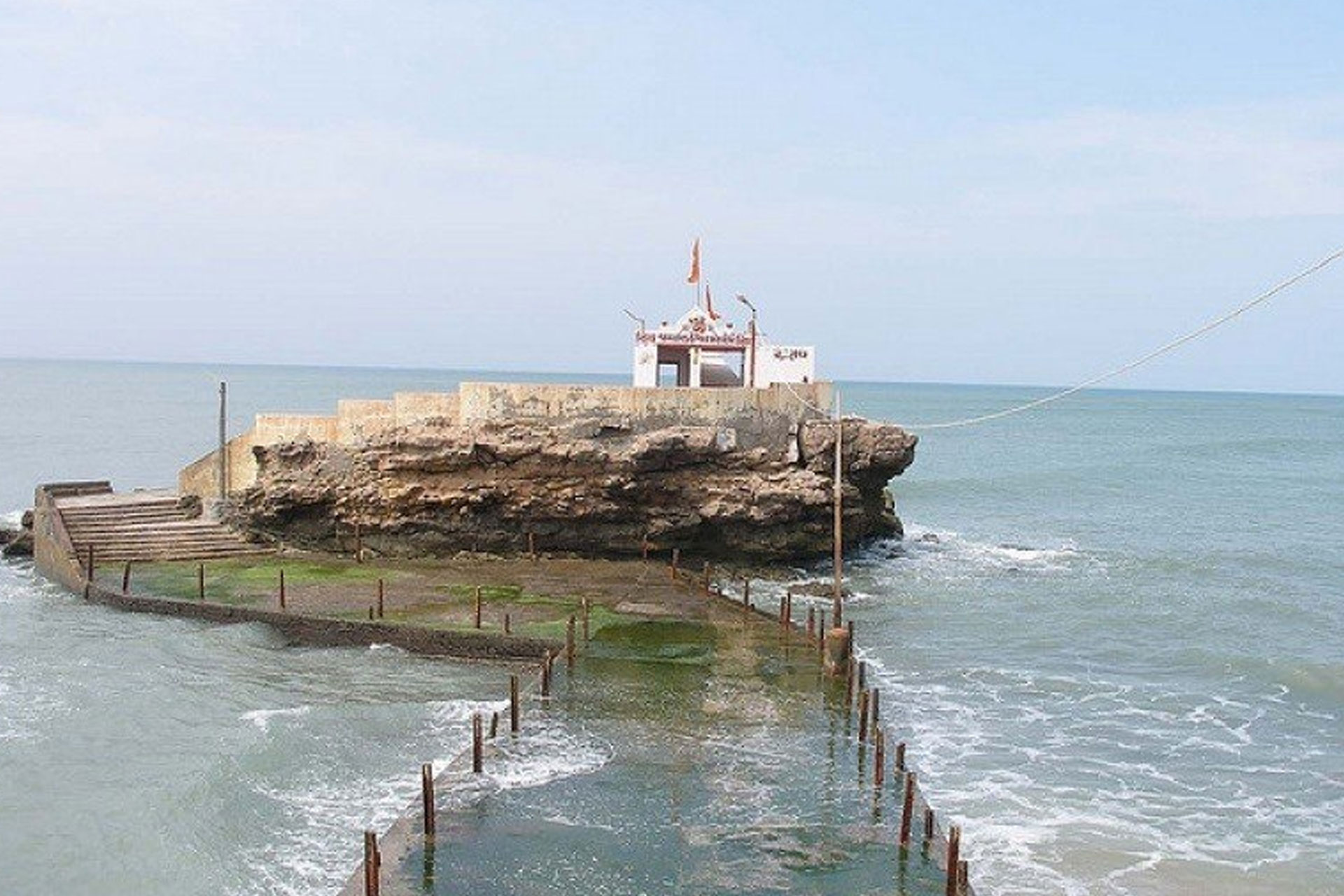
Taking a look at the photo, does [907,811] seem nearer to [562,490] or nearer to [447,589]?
[447,589]

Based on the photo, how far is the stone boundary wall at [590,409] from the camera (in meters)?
38.9

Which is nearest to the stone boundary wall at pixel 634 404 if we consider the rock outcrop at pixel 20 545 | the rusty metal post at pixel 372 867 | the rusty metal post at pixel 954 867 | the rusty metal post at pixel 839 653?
the rusty metal post at pixel 839 653

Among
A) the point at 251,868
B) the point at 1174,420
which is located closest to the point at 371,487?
the point at 251,868

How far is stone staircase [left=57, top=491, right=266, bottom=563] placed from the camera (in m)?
39.6

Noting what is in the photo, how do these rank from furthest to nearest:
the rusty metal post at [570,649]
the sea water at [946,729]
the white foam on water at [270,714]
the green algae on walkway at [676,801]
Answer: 1. the rusty metal post at [570,649]
2. the white foam on water at [270,714]
3. the sea water at [946,729]
4. the green algae on walkway at [676,801]

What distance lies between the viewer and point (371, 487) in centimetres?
3972

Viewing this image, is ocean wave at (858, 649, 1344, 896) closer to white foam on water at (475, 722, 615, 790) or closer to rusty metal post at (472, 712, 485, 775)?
white foam on water at (475, 722, 615, 790)

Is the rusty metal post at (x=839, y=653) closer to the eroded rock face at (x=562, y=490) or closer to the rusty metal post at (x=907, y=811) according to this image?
the rusty metal post at (x=907, y=811)

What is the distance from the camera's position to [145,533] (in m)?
40.6

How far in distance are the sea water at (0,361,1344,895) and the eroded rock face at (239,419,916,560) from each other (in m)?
3.93

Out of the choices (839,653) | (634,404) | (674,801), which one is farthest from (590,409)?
(674,801)

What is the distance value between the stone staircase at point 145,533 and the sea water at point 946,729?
7.04 feet

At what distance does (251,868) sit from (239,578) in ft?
63.8

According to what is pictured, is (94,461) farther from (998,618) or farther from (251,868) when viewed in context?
(251,868)
